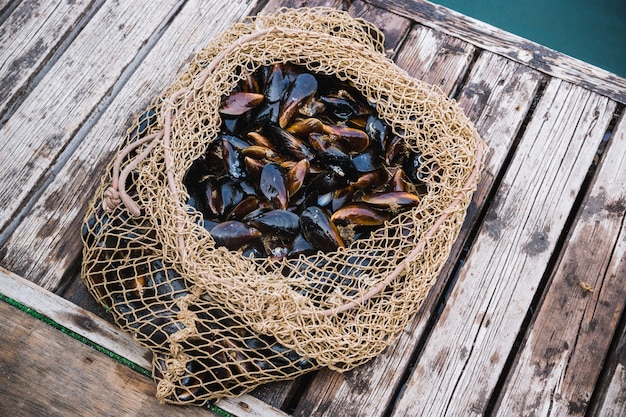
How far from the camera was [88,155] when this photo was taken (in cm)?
256

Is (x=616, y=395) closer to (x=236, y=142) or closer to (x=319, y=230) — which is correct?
(x=319, y=230)

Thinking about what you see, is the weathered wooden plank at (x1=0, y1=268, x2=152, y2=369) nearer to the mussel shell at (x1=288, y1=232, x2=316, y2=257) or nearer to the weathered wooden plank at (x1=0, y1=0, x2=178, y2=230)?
the weathered wooden plank at (x1=0, y1=0, x2=178, y2=230)

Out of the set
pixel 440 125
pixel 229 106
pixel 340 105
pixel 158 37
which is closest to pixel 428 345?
pixel 440 125

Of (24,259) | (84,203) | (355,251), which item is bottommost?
(24,259)

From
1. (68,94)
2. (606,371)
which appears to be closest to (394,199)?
(606,371)

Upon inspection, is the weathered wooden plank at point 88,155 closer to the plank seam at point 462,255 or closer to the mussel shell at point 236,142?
the mussel shell at point 236,142

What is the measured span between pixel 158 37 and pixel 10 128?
87cm

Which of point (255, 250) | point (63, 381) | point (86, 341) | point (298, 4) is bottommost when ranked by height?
point (63, 381)

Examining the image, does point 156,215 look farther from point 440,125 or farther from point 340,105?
point 440,125

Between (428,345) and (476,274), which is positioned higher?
(476,274)

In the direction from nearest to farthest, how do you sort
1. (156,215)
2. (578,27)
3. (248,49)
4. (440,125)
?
(156,215), (440,125), (248,49), (578,27)

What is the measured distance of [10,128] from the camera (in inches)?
102

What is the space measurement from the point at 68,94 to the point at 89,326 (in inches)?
47.6

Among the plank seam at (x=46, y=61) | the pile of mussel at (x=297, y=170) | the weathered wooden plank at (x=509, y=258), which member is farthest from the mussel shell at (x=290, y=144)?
the plank seam at (x=46, y=61)
